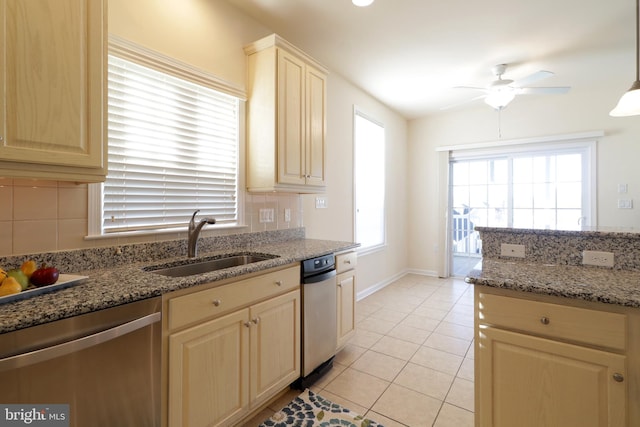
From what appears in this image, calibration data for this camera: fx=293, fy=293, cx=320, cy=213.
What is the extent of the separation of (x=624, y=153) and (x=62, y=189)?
18.6 feet

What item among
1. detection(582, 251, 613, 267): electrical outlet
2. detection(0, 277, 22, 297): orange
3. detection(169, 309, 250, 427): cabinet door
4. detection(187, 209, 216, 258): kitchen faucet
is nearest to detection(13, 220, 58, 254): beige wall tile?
detection(0, 277, 22, 297): orange

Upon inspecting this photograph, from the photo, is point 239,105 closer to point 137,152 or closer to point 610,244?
point 137,152

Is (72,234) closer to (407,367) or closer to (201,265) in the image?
(201,265)

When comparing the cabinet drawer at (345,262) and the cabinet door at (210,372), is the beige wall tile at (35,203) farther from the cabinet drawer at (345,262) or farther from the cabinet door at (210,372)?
the cabinet drawer at (345,262)

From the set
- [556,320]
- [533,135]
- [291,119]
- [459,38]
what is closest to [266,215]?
[291,119]

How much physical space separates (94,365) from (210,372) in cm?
51

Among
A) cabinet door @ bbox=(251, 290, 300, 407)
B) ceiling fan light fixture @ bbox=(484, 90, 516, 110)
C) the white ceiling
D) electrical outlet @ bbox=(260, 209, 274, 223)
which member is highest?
the white ceiling

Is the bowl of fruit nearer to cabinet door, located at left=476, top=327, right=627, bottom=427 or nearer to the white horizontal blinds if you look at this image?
the white horizontal blinds

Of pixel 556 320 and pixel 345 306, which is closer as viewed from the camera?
pixel 556 320

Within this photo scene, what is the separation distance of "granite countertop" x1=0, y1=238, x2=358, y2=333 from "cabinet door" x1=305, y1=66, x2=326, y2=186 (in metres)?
1.00

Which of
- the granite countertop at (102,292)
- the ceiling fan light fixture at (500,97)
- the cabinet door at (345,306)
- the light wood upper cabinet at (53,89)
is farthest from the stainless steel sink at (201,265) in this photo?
the ceiling fan light fixture at (500,97)

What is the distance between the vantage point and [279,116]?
226 centimetres

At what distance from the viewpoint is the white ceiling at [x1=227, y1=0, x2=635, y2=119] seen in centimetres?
231

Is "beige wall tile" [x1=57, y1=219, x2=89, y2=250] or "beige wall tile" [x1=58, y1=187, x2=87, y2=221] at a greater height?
"beige wall tile" [x1=58, y1=187, x2=87, y2=221]
